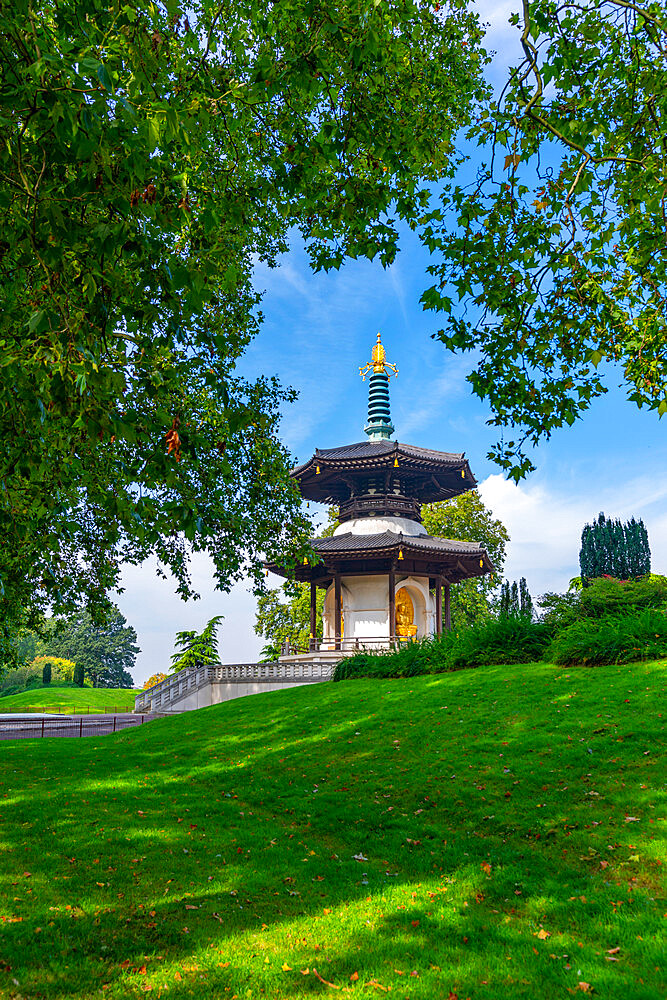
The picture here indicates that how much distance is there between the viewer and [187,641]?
126 ft

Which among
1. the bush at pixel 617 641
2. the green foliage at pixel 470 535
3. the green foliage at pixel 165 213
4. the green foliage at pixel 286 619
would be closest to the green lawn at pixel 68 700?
the green foliage at pixel 286 619

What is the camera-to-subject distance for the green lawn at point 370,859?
18.7 feet

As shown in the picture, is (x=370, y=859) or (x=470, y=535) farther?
(x=470, y=535)

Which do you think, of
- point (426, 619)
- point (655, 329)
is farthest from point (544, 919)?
point (426, 619)

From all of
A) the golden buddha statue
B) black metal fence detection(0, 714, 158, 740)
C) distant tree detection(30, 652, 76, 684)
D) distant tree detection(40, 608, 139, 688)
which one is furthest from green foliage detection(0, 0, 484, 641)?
distant tree detection(40, 608, 139, 688)

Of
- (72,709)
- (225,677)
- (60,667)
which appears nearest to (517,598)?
(225,677)

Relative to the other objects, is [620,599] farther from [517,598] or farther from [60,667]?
[60,667]

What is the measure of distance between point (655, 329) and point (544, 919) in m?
8.28

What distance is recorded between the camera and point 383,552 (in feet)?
108

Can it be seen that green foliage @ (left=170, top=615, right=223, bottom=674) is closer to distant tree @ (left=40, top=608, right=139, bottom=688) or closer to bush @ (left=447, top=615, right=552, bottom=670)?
bush @ (left=447, top=615, right=552, bottom=670)

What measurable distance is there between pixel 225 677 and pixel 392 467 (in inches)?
536

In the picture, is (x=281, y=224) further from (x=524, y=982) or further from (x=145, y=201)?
(x=524, y=982)

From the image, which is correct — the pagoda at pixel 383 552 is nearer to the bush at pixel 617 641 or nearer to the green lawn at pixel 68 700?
the bush at pixel 617 641

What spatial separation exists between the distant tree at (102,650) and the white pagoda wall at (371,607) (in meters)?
57.1
